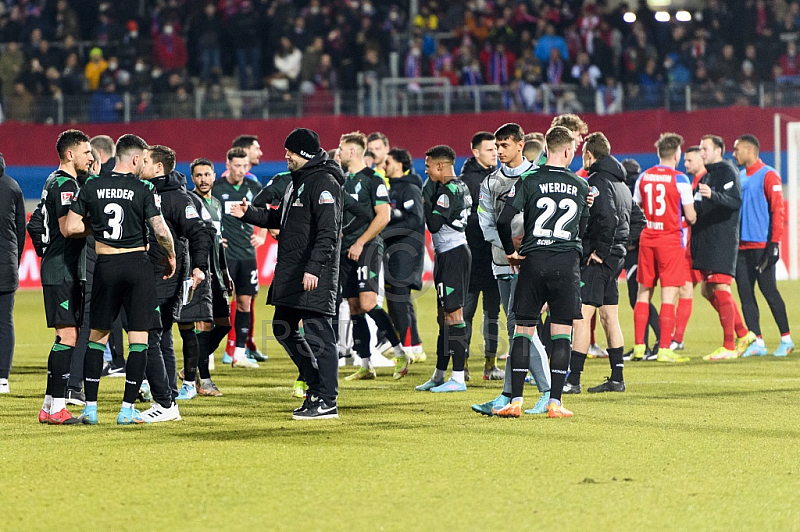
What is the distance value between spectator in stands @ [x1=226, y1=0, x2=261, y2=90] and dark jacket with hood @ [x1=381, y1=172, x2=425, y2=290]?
14.1 metres

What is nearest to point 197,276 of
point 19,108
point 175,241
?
point 175,241

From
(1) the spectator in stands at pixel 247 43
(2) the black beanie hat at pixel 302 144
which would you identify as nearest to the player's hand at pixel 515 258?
(2) the black beanie hat at pixel 302 144

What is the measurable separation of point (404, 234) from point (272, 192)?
201 cm

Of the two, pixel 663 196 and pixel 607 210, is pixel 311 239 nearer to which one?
pixel 607 210

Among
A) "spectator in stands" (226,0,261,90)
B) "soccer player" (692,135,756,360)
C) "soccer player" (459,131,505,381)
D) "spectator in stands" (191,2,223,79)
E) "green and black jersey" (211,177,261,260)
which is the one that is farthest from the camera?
"spectator in stands" (191,2,223,79)

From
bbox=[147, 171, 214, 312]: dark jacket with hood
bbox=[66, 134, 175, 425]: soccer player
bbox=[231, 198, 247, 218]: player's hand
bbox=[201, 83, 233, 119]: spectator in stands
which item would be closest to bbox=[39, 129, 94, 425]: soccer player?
bbox=[66, 134, 175, 425]: soccer player

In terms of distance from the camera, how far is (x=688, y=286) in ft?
39.0

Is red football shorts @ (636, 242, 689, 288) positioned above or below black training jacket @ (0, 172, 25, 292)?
below

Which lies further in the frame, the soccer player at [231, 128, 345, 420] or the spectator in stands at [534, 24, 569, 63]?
the spectator in stands at [534, 24, 569, 63]

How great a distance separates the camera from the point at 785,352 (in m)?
11.4

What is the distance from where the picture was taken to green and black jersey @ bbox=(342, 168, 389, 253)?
9383 mm

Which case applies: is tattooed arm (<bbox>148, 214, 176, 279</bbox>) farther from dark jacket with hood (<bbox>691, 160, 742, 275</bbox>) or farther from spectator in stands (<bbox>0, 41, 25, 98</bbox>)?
spectator in stands (<bbox>0, 41, 25, 98</bbox>)

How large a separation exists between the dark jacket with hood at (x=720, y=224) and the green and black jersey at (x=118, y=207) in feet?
21.1

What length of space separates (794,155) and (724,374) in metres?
12.3
